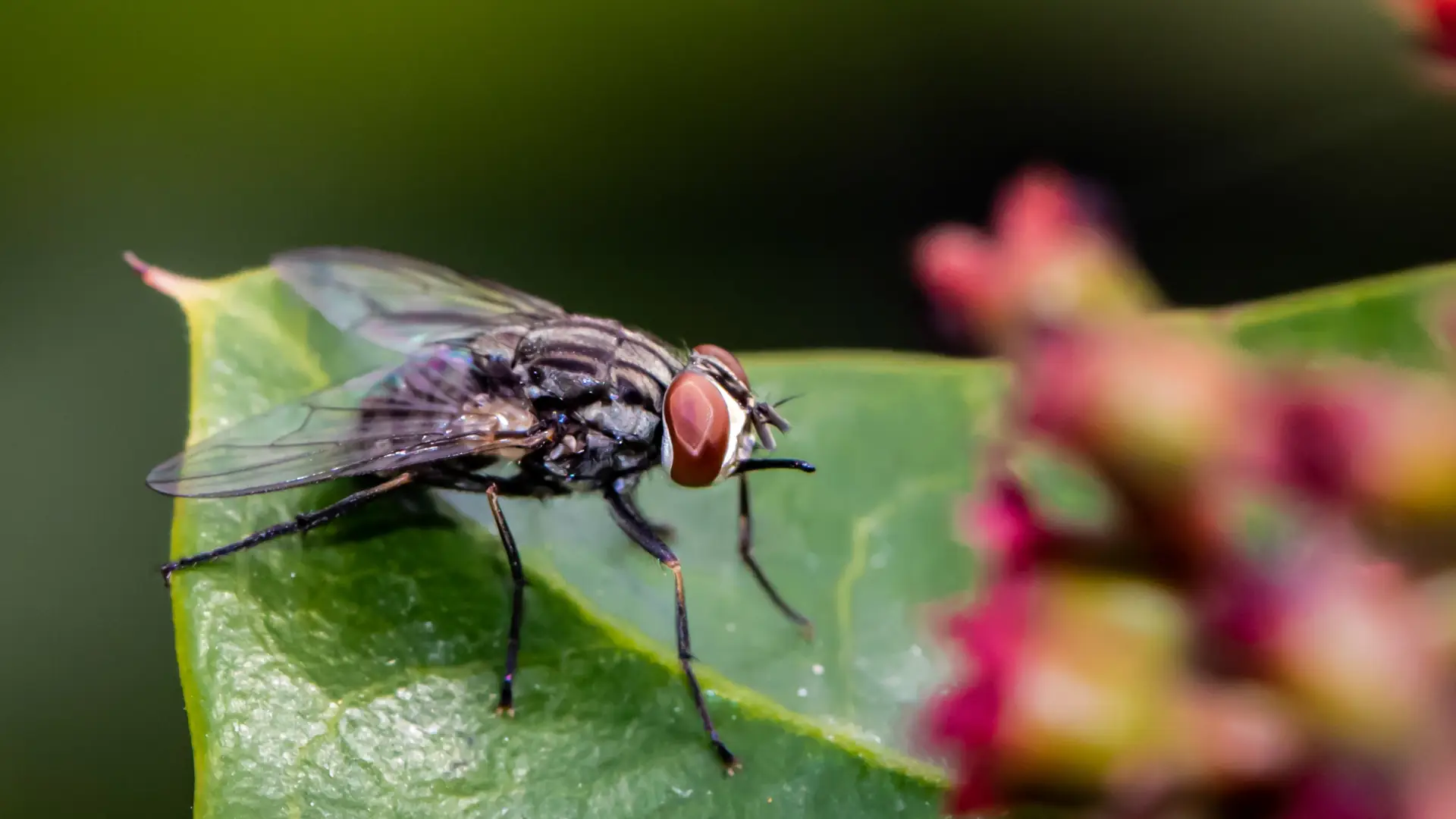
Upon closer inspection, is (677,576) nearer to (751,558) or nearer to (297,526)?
(751,558)

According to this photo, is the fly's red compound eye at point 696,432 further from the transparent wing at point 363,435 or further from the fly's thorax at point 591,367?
the transparent wing at point 363,435

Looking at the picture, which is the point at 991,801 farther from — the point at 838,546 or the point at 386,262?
the point at 386,262

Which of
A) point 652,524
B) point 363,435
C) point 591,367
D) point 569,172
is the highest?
point 569,172

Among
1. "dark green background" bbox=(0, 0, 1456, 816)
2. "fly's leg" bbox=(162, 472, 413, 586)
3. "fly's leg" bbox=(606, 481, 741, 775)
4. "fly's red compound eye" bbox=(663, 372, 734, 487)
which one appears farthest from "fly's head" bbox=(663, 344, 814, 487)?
"dark green background" bbox=(0, 0, 1456, 816)

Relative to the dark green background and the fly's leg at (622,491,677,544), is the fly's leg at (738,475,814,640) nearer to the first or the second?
the fly's leg at (622,491,677,544)

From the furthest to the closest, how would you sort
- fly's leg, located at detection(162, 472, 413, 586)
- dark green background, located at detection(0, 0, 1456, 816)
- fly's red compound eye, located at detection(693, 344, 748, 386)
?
dark green background, located at detection(0, 0, 1456, 816), fly's red compound eye, located at detection(693, 344, 748, 386), fly's leg, located at detection(162, 472, 413, 586)

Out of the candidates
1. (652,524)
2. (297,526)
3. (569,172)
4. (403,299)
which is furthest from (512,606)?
(569,172)
